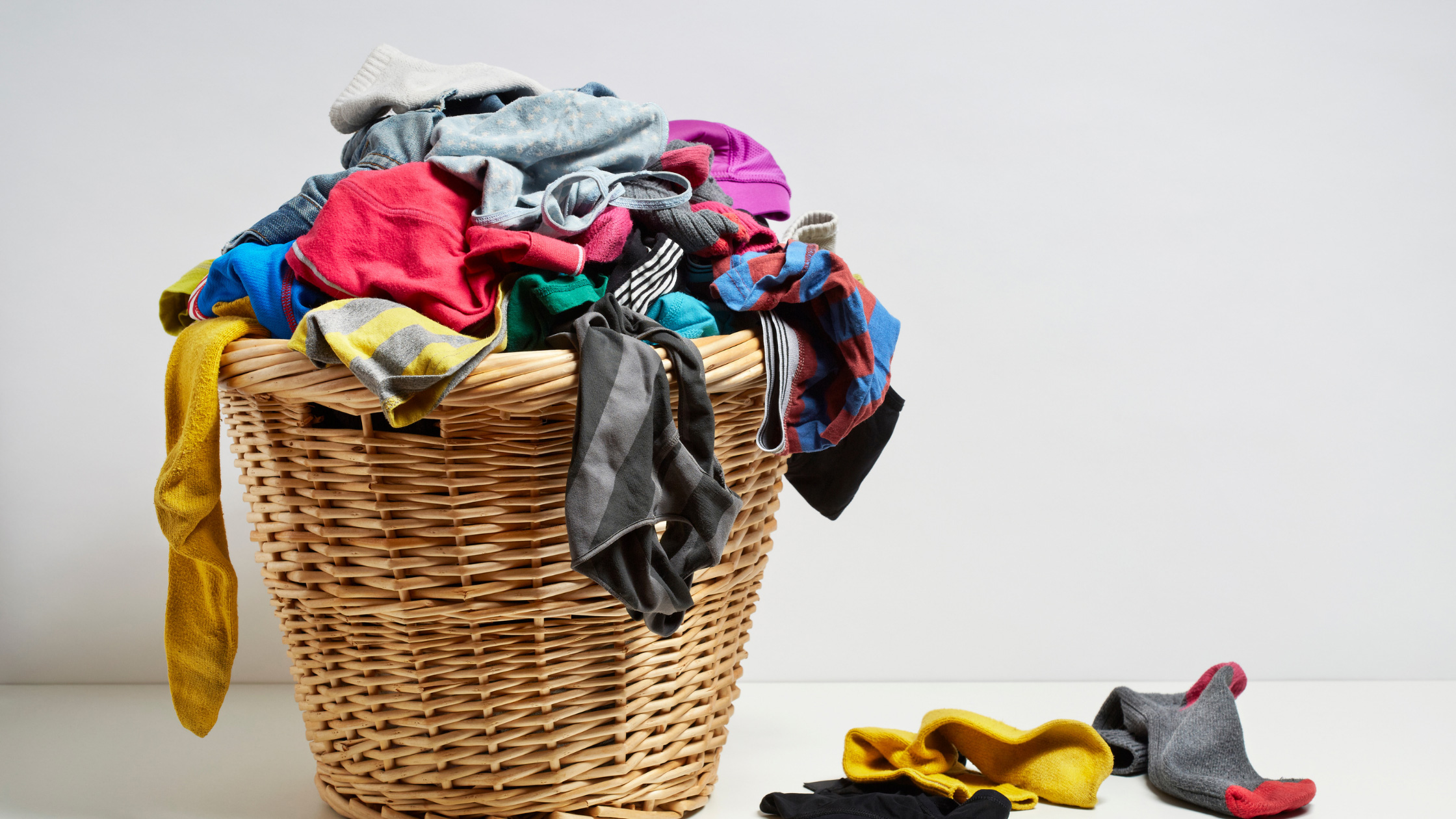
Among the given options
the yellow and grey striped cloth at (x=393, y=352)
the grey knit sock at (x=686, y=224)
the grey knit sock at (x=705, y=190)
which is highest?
the grey knit sock at (x=705, y=190)

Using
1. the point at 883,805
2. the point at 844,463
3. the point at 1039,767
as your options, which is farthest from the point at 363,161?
the point at 1039,767

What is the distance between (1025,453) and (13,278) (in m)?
1.32

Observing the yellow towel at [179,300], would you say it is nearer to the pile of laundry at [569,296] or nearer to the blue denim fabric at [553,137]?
the pile of laundry at [569,296]

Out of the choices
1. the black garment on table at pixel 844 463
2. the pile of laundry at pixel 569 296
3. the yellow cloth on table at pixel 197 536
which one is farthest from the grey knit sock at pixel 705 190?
the yellow cloth on table at pixel 197 536

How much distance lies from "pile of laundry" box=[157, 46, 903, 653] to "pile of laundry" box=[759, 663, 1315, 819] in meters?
0.26

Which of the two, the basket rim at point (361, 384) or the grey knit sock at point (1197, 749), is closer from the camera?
the basket rim at point (361, 384)

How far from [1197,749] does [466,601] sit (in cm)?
69

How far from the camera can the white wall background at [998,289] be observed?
3.95ft

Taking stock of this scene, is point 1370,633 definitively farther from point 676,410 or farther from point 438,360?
point 438,360

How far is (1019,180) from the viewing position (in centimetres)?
128

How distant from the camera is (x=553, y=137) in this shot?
76 cm

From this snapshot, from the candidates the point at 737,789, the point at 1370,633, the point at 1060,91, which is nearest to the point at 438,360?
the point at 737,789

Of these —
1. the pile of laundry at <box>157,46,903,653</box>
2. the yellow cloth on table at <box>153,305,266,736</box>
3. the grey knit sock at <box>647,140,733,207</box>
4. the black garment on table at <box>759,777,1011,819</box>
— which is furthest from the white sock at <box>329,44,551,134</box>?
the black garment on table at <box>759,777,1011,819</box>

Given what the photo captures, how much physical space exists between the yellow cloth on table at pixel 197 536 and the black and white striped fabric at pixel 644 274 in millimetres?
264
